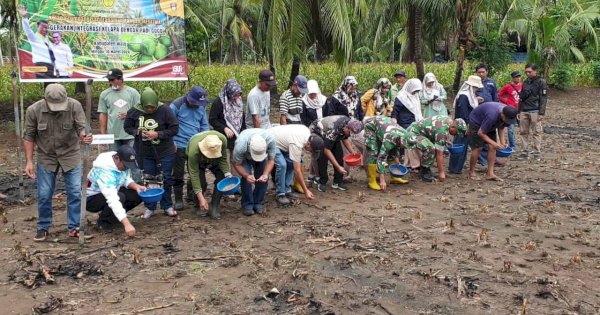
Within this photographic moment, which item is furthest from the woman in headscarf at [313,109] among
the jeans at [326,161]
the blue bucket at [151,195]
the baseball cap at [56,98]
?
the baseball cap at [56,98]

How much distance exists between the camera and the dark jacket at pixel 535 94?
A: 9.81 metres

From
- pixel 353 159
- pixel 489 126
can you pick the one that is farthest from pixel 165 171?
pixel 489 126

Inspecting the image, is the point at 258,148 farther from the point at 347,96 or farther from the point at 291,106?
the point at 347,96

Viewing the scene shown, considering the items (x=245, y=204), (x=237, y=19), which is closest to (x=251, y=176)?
(x=245, y=204)

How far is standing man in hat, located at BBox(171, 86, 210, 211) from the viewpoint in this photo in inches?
261

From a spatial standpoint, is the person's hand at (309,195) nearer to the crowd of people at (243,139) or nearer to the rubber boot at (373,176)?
the crowd of people at (243,139)

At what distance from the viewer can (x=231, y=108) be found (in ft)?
23.3

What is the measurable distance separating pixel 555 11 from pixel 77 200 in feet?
60.4

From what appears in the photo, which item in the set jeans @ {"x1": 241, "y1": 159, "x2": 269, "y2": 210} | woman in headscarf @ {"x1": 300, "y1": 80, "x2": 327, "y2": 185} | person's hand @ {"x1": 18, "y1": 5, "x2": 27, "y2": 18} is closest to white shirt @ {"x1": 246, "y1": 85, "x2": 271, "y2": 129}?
woman in headscarf @ {"x1": 300, "y1": 80, "x2": 327, "y2": 185}

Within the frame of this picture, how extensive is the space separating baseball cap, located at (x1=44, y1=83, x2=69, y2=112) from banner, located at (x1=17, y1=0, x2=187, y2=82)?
3381mm

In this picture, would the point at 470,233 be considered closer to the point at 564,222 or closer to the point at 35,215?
the point at 564,222

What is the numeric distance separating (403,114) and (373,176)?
1.33 m

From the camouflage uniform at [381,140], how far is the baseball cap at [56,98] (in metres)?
3.92

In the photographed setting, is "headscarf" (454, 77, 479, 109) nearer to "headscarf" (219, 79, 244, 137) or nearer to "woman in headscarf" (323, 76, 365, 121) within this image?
"woman in headscarf" (323, 76, 365, 121)
